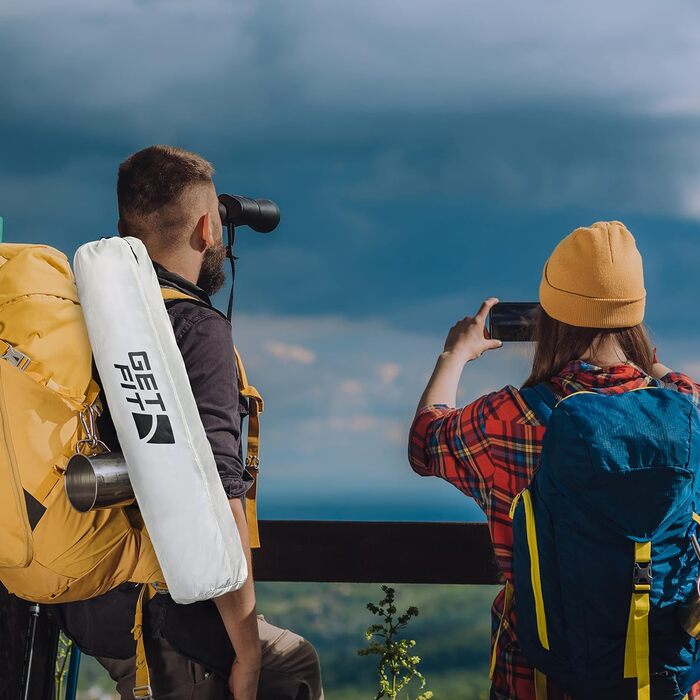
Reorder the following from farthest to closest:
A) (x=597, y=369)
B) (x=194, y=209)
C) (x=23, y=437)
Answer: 1. (x=194, y=209)
2. (x=597, y=369)
3. (x=23, y=437)

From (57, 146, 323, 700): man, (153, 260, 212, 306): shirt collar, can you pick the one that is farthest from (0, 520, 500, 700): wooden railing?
(153, 260, 212, 306): shirt collar

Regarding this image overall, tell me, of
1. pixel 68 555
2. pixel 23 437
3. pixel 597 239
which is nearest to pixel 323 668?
pixel 68 555

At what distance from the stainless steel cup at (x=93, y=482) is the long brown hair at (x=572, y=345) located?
2.34 feet

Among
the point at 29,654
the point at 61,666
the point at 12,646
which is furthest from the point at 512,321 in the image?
the point at 61,666

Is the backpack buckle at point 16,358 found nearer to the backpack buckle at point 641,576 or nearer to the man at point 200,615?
the man at point 200,615

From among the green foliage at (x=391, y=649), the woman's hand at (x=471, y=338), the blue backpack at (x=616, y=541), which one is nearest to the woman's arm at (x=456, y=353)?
the woman's hand at (x=471, y=338)

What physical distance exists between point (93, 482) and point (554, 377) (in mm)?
774

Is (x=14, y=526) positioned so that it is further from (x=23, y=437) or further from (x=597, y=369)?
(x=597, y=369)

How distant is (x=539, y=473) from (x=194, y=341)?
1.95ft

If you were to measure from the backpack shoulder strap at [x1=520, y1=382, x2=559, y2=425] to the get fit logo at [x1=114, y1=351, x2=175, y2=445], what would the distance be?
1.94ft

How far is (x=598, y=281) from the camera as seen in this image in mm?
1538

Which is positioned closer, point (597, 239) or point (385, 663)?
point (597, 239)

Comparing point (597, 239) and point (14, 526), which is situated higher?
point (597, 239)

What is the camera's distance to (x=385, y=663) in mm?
2686
